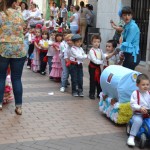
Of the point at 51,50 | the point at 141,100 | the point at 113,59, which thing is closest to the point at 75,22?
the point at 51,50

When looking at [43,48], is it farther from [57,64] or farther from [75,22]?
[75,22]

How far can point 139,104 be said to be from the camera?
18.2 feet

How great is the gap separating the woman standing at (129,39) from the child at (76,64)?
1223 millimetres

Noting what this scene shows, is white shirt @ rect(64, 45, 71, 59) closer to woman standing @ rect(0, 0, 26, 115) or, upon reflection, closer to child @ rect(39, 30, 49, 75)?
woman standing @ rect(0, 0, 26, 115)

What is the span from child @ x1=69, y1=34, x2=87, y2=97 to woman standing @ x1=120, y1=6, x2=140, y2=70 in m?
1.22

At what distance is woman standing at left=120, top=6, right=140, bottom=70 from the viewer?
7.02 meters

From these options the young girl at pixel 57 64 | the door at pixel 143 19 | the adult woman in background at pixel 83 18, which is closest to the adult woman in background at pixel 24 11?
the adult woman in background at pixel 83 18

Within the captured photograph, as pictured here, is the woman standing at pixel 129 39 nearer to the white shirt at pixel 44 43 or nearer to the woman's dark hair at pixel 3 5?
the woman's dark hair at pixel 3 5

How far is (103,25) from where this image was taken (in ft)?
48.9

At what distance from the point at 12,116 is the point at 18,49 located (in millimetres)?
1114

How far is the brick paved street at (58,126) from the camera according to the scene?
5281mm

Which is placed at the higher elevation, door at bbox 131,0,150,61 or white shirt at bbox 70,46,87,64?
door at bbox 131,0,150,61

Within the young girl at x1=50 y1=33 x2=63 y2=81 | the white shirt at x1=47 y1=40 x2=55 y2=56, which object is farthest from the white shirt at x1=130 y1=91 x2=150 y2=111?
the white shirt at x1=47 y1=40 x2=55 y2=56

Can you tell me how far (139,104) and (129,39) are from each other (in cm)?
184
